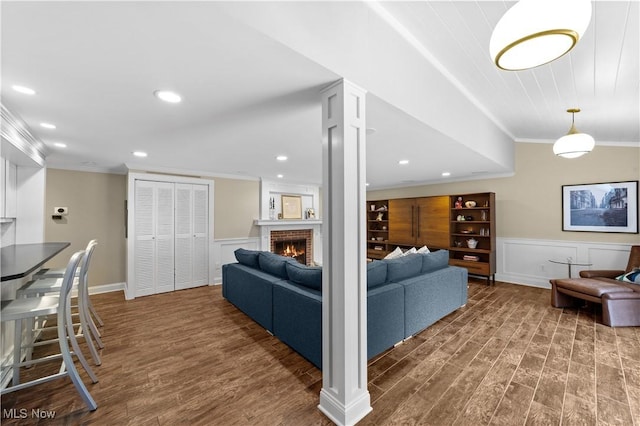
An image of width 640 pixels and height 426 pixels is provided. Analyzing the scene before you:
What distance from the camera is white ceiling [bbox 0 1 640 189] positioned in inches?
49.1

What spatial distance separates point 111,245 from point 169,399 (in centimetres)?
385

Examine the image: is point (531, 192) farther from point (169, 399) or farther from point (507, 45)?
point (169, 399)

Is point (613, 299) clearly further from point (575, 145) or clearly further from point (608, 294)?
point (575, 145)

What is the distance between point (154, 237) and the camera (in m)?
4.45

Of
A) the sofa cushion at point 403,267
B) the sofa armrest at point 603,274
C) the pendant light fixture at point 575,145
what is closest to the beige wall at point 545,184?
the sofa armrest at point 603,274

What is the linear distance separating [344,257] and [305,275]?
1007 millimetres

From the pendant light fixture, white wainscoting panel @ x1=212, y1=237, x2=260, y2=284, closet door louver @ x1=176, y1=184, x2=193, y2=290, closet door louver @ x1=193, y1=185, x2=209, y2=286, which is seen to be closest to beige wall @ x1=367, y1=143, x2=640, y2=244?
the pendant light fixture

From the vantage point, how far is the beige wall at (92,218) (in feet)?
13.6

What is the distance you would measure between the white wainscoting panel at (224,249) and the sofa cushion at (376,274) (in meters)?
3.66

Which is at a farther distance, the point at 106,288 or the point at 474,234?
the point at 474,234

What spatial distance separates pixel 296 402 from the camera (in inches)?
72.0

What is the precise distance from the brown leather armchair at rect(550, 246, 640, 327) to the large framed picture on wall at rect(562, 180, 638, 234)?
52 cm

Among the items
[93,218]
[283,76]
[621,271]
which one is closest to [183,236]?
[93,218]

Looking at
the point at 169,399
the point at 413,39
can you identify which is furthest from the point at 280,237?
the point at 413,39
